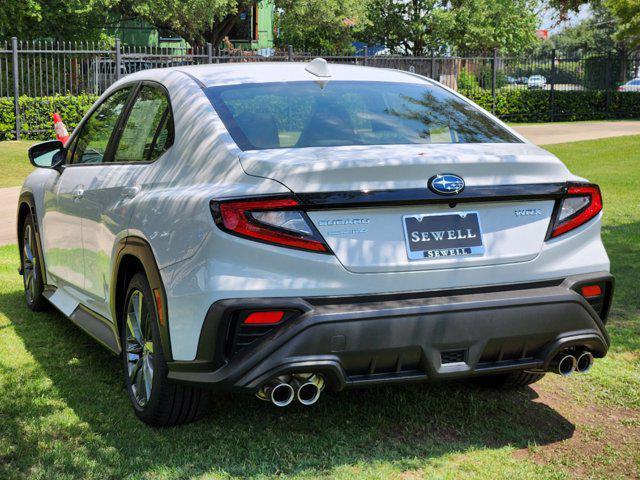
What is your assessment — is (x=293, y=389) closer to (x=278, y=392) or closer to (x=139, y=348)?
(x=278, y=392)

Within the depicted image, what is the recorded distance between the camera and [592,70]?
3438cm

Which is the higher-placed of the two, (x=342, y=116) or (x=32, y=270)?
(x=342, y=116)

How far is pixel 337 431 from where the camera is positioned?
429 cm

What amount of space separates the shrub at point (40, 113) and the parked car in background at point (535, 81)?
1680 centimetres

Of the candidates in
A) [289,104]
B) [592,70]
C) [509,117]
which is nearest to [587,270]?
[289,104]

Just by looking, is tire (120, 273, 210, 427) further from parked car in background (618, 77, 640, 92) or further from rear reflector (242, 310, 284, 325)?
parked car in background (618, 77, 640, 92)

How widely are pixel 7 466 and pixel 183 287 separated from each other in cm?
108

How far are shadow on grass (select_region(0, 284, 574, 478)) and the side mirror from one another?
143cm

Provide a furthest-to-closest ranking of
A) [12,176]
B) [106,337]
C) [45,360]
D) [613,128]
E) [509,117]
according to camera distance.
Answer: [509,117]
[613,128]
[12,176]
[45,360]
[106,337]

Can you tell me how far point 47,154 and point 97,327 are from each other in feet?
5.00

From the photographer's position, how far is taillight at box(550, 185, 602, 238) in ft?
13.4

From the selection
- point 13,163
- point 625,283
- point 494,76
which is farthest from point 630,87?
point 625,283

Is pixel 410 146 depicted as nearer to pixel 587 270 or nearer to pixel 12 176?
pixel 587 270

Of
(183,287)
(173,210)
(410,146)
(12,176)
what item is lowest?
(12,176)
